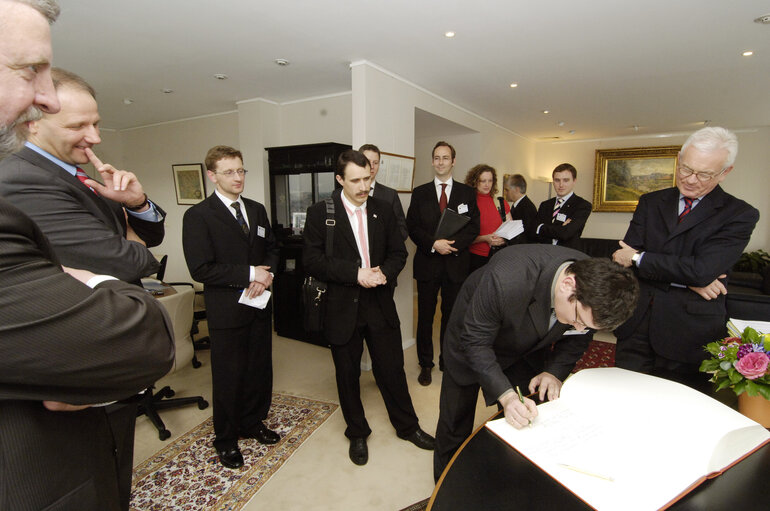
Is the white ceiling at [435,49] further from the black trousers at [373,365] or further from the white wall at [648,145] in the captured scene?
the white wall at [648,145]

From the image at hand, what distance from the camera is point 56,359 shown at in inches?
19.6

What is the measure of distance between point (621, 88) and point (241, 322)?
4.83m

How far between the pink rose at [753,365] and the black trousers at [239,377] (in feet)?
6.92

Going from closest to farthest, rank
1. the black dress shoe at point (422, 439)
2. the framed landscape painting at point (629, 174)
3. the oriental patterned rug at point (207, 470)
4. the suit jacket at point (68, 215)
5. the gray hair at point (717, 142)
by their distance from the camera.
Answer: the suit jacket at point (68, 215), the gray hair at point (717, 142), the oriental patterned rug at point (207, 470), the black dress shoe at point (422, 439), the framed landscape painting at point (629, 174)

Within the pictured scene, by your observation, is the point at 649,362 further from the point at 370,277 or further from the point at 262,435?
the point at 262,435

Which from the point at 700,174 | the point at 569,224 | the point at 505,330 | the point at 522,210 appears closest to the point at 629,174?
the point at 522,210

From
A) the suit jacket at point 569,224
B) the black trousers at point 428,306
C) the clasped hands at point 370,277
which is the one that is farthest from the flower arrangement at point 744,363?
the suit jacket at point 569,224

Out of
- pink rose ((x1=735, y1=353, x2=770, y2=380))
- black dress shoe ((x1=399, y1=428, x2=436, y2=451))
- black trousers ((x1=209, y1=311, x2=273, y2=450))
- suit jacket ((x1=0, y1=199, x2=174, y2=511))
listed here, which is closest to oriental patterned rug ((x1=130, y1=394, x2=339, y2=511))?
black trousers ((x1=209, y1=311, x2=273, y2=450))

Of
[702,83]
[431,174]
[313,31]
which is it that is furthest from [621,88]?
[313,31]

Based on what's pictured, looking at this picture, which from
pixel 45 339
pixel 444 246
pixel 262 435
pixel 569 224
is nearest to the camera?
pixel 45 339

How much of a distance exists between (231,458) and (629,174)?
8771mm

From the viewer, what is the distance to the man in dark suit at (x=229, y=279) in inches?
76.0

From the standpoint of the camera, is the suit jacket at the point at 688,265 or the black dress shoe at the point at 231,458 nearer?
the suit jacket at the point at 688,265

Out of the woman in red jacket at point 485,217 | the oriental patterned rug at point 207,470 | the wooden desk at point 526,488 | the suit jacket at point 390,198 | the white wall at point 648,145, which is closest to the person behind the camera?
the wooden desk at point 526,488
